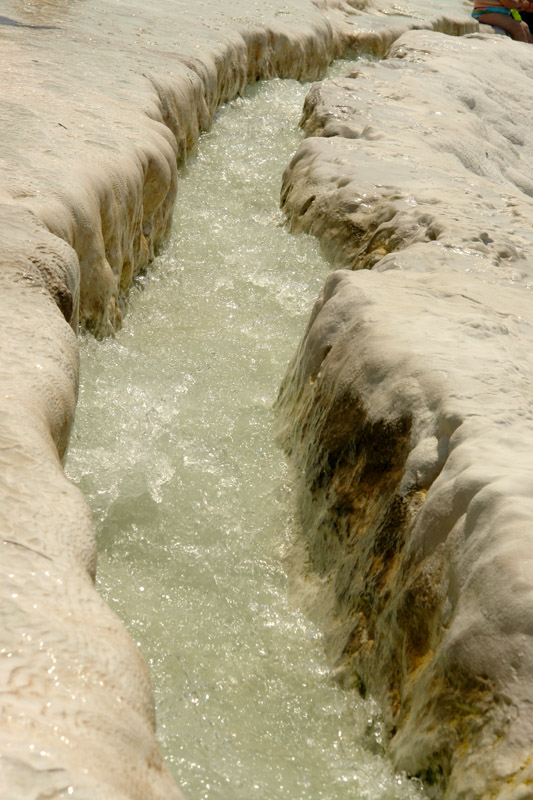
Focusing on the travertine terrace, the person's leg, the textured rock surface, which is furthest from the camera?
the person's leg

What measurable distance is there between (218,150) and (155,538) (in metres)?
4.14

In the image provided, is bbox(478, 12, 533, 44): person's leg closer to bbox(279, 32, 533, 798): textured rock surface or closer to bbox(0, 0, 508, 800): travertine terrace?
bbox(0, 0, 508, 800): travertine terrace

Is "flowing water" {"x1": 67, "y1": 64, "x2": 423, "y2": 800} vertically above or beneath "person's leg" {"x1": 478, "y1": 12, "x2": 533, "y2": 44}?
above

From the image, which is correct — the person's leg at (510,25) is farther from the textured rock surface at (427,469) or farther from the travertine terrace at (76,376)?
the textured rock surface at (427,469)

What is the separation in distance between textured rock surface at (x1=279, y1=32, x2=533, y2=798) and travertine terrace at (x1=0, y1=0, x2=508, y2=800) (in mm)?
12

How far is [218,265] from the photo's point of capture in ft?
16.3

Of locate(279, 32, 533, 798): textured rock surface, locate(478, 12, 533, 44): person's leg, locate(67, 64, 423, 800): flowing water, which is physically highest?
locate(279, 32, 533, 798): textured rock surface

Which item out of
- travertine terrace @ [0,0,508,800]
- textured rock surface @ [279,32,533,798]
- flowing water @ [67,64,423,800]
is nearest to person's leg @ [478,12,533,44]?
travertine terrace @ [0,0,508,800]

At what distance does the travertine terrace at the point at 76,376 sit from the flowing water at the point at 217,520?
22cm

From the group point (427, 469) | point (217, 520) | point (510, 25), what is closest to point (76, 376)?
point (217, 520)

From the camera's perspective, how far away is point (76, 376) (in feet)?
8.20

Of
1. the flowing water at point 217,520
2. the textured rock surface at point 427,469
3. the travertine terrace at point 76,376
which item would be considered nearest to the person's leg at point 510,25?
the travertine terrace at point 76,376

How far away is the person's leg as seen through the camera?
1152 cm

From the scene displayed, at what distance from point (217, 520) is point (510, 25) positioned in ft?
34.8
